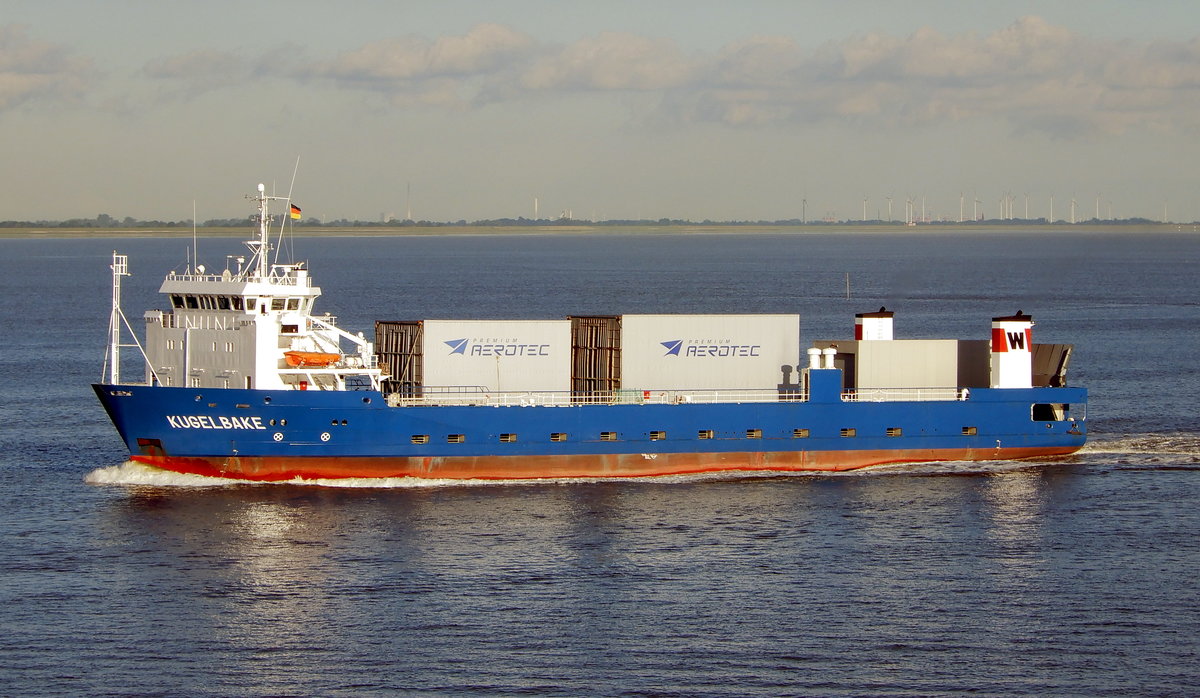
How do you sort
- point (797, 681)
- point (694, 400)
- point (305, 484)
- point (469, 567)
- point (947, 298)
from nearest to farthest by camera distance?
point (797, 681) < point (469, 567) < point (305, 484) < point (694, 400) < point (947, 298)

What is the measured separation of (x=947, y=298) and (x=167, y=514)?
90.8m

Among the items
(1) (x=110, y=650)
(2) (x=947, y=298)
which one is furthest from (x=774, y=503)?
(2) (x=947, y=298)

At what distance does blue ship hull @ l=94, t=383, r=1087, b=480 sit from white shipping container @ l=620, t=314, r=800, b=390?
2251mm

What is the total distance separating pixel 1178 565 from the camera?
36312 millimetres

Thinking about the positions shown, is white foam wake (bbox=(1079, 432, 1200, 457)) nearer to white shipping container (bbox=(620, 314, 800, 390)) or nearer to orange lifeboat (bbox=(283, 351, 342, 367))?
white shipping container (bbox=(620, 314, 800, 390))

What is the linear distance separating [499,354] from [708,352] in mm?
6904

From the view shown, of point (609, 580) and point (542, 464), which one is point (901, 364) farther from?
point (609, 580)

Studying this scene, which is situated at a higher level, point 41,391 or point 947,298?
point 947,298

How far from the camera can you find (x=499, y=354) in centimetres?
4694

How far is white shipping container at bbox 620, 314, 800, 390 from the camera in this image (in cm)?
4828

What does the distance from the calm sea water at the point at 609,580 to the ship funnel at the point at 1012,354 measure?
9.49 ft

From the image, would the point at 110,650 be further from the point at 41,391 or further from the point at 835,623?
the point at 41,391

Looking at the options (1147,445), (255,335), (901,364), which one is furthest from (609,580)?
(1147,445)

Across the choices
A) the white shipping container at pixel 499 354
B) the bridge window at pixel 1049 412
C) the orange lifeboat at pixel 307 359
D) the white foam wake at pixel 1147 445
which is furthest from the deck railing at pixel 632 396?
the white foam wake at pixel 1147 445
